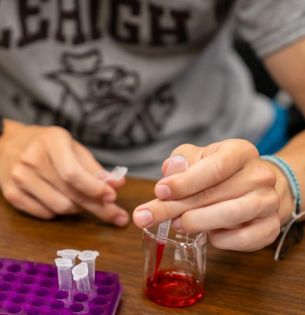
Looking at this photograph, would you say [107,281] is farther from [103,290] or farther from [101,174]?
[101,174]

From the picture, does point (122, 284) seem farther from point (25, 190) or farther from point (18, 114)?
point (18, 114)

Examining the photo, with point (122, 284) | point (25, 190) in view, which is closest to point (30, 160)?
point (25, 190)

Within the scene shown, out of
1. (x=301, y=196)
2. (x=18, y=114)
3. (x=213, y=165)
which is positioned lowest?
(x=18, y=114)

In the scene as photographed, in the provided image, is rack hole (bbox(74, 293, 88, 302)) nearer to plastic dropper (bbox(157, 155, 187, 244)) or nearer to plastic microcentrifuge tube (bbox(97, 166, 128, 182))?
plastic dropper (bbox(157, 155, 187, 244))

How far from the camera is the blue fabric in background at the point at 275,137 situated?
1.20 metres

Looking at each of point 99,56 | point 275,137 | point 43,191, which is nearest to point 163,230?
point 43,191

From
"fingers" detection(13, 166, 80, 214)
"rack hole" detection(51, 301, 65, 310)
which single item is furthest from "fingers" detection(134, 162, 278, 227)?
"fingers" detection(13, 166, 80, 214)

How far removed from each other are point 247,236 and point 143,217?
0.11 m

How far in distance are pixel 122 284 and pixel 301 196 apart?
0.25 metres

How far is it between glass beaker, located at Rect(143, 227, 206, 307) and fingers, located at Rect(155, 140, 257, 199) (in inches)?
2.4

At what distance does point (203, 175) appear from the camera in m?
0.52

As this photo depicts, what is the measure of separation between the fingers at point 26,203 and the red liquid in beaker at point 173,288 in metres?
0.21

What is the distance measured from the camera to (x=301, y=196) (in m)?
0.68

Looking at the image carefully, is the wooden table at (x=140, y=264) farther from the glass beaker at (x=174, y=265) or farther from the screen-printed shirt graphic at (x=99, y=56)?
the screen-printed shirt graphic at (x=99, y=56)
